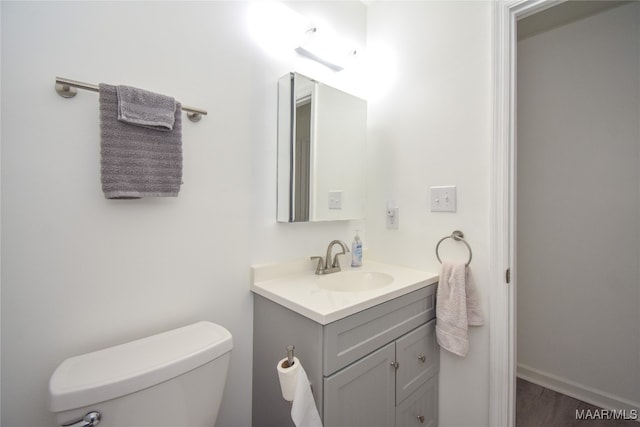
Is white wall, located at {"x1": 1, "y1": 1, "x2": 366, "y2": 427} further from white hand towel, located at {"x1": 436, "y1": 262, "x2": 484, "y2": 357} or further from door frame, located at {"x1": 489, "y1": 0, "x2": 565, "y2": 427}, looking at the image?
door frame, located at {"x1": 489, "y1": 0, "x2": 565, "y2": 427}

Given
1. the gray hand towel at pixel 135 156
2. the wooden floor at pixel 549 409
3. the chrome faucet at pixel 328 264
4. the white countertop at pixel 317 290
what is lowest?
the wooden floor at pixel 549 409

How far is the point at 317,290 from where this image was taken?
46.0 inches

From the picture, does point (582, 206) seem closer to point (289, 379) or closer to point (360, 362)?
point (360, 362)

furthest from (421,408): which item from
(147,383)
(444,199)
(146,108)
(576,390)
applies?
(146,108)

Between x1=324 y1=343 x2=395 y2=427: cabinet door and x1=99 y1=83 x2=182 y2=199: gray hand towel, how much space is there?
88 centimetres

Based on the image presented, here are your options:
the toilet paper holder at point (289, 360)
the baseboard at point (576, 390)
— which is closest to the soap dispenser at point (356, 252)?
the toilet paper holder at point (289, 360)

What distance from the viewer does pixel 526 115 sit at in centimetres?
200

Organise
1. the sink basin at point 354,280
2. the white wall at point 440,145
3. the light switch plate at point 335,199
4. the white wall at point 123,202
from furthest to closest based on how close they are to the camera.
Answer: the light switch plate at point 335,199 → the sink basin at point 354,280 → the white wall at point 440,145 → the white wall at point 123,202

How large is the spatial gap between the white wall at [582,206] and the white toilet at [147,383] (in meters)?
2.16

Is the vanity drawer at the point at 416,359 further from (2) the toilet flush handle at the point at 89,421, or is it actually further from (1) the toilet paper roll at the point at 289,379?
(2) the toilet flush handle at the point at 89,421

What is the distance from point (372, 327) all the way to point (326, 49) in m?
1.42

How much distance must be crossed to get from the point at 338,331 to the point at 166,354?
0.54 meters

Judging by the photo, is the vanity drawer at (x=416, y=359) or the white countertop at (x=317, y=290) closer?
the white countertop at (x=317, y=290)

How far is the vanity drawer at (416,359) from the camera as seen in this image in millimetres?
1186
